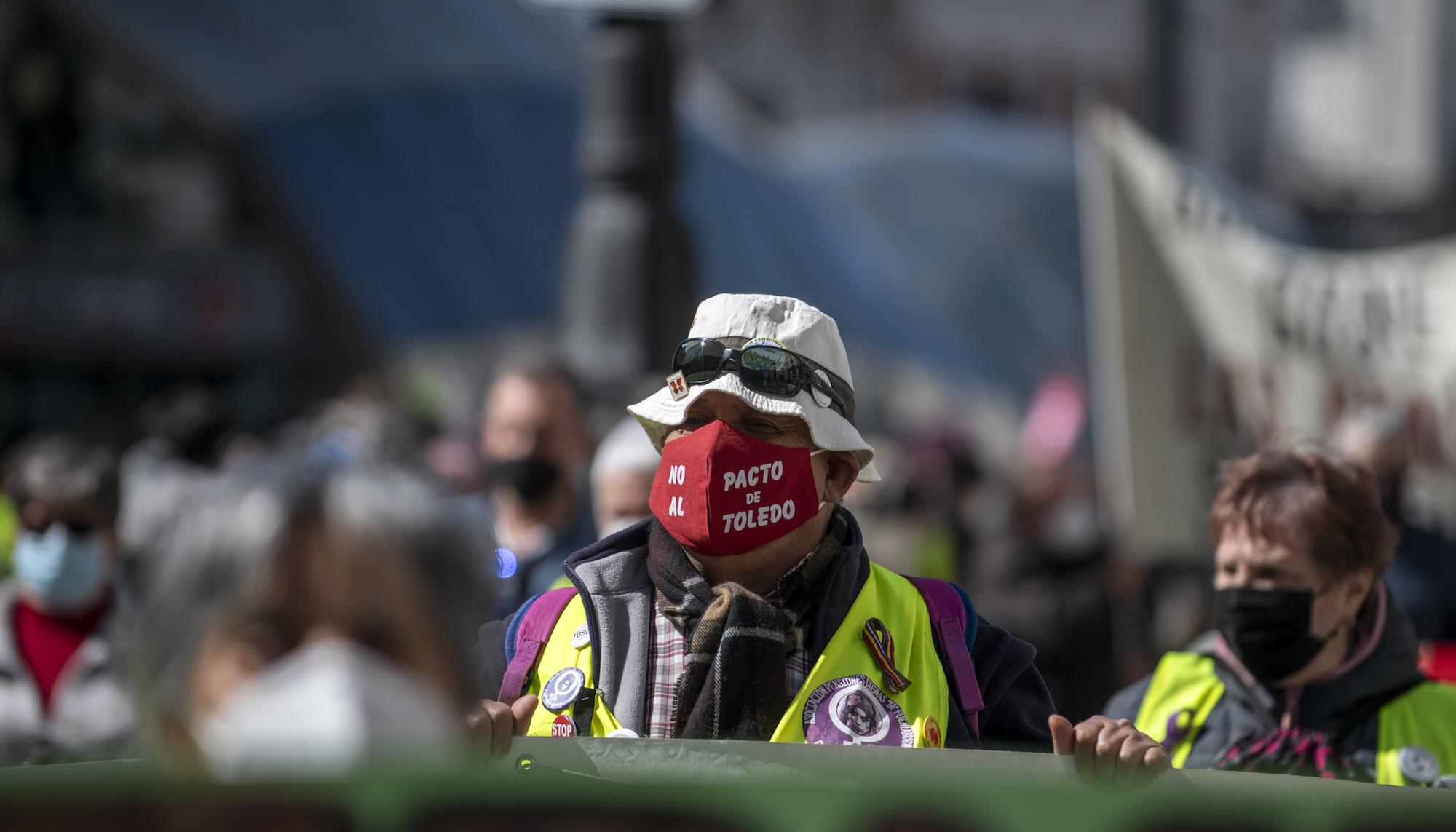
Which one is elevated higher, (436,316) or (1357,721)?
(436,316)

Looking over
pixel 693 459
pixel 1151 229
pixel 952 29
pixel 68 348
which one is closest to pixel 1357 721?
pixel 693 459

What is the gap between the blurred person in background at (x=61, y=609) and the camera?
4176mm

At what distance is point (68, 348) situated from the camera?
16172mm

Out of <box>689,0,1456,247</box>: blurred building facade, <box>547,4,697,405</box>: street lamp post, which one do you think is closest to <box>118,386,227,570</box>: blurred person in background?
<box>547,4,697,405</box>: street lamp post

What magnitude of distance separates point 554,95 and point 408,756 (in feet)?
54.0

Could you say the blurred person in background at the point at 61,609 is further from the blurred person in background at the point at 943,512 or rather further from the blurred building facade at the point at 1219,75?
the blurred building facade at the point at 1219,75

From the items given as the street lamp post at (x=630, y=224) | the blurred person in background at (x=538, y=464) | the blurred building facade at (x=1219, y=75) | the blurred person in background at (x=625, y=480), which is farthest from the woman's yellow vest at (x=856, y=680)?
the blurred building facade at (x=1219, y=75)

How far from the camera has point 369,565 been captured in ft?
4.21

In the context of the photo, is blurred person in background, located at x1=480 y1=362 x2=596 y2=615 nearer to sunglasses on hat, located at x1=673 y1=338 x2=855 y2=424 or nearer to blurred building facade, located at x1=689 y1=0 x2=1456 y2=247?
sunglasses on hat, located at x1=673 y1=338 x2=855 y2=424

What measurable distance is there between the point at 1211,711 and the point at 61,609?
276 cm

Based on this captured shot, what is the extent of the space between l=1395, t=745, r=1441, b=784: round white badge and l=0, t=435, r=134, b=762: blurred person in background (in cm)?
275

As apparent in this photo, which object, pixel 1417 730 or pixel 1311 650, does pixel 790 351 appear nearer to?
pixel 1311 650

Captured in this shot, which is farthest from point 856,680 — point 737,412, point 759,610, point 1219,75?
point 1219,75

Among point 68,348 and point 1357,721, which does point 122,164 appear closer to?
point 68,348
